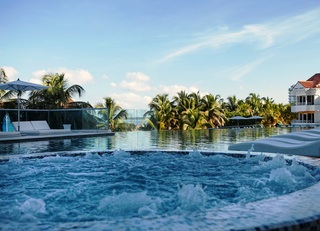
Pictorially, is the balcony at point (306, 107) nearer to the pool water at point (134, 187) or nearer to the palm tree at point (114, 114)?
the palm tree at point (114, 114)

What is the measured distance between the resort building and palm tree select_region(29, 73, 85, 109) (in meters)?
26.9

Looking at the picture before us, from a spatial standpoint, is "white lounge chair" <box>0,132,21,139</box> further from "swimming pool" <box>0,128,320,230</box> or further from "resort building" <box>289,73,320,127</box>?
"resort building" <box>289,73,320,127</box>

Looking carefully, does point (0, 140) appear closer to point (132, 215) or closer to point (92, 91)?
point (132, 215)

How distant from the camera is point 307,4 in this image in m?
21.7

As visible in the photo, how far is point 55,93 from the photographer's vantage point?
1113 inches

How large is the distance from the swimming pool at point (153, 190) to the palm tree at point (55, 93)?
20.6m

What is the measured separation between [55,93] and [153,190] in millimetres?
24803

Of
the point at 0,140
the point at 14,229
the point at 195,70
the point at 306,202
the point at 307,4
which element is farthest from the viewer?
the point at 195,70

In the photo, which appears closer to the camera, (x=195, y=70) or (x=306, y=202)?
(x=306, y=202)

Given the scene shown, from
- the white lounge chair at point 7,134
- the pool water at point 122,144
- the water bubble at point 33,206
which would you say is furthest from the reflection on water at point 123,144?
the water bubble at point 33,206

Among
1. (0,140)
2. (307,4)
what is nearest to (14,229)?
(0,140)

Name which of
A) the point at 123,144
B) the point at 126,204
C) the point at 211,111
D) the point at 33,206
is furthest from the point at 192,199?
the point at 211,111

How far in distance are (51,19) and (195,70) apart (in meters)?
15.2

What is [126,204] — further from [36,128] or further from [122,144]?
[36,128]
